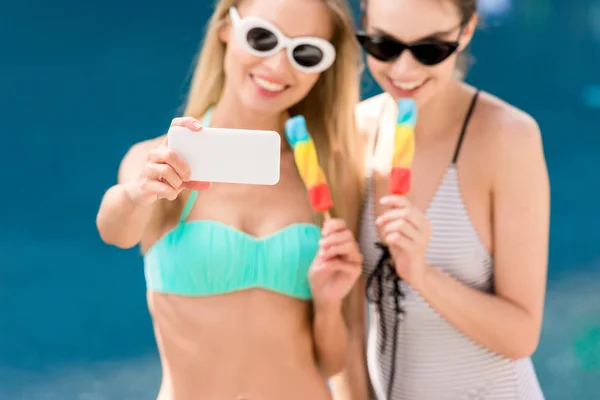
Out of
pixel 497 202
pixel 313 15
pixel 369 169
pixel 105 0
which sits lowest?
pixel 497 202

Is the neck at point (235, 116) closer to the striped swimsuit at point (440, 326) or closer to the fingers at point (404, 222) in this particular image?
the striped swimsuit at point (440, 326)

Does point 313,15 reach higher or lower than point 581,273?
higher

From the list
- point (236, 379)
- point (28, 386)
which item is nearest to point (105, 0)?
point (28, 386)

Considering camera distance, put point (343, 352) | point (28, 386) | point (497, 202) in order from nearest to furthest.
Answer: point (497, 202) < point (343, 352) < point (28, 386)

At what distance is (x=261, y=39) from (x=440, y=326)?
33.5 inches

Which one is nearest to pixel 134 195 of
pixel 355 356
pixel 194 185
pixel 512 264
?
pixel 194 185

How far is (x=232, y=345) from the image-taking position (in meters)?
1.90

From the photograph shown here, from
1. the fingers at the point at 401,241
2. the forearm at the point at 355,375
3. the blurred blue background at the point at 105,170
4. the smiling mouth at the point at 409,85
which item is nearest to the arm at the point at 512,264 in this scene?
the fingers at the point at 401,241

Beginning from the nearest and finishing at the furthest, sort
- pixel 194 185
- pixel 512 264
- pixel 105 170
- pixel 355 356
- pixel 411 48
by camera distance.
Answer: pixel 194 185, pixel 411 48, pixel 512 264, pixel 355 356, pixel 105 170

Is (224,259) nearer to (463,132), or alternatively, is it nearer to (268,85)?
(268,85)

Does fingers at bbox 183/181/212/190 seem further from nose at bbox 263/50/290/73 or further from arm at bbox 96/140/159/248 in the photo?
nose at bbox 263/50/290/73

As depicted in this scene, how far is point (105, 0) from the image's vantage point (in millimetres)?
3969

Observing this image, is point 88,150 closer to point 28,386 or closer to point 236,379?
point 28,386

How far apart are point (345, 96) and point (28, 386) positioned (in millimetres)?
2587
